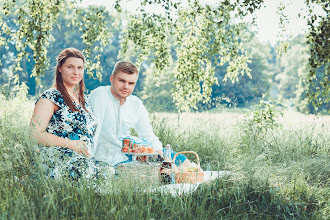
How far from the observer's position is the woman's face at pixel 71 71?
3377mm

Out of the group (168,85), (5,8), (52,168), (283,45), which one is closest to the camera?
(52,168)

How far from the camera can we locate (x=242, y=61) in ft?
21.6

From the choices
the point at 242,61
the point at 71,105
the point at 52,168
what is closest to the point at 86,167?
the point at 52,168

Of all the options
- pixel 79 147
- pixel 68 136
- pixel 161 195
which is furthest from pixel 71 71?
pixel 161 195

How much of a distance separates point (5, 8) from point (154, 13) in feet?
8.20

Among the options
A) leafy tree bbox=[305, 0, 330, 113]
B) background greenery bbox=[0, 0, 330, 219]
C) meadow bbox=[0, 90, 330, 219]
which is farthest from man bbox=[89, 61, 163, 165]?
leafy tree bbox=[305, 0, 330, 113]

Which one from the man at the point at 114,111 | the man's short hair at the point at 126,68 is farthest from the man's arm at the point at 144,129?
the man's short hair at the point at 126,68

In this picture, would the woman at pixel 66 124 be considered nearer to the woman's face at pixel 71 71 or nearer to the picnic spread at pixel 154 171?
the woman's face at pixel 71 71

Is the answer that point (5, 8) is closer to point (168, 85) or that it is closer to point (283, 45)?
point (283, 45)

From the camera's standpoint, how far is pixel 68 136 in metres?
→ 3.27

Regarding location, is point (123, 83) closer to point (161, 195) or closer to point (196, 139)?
point (161, 195)

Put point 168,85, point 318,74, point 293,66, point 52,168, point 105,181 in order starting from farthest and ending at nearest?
point 293,66, point 168,85, point 318,74, point 52,168, point 105,181

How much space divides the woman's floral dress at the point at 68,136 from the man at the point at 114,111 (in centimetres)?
33

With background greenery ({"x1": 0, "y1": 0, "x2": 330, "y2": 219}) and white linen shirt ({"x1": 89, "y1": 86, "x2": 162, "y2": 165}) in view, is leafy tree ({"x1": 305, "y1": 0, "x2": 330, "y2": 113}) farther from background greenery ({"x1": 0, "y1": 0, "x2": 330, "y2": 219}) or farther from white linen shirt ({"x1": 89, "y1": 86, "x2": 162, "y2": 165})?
white linen shirt ({"x1": 89, "y1": 86, "x2": 162, "y2": 165})
